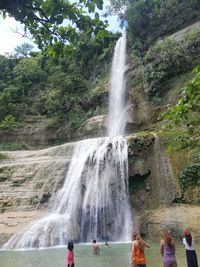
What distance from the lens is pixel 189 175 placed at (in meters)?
18.3

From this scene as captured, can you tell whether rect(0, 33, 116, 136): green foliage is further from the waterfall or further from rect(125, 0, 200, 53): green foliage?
rect(125, 0, 200, 53): green foliage

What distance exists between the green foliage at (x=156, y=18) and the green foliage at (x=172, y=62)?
445 centimetres

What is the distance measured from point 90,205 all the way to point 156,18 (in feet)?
69.0

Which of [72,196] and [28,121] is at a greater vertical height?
[28,121]

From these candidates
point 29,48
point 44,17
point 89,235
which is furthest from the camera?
point 29,48

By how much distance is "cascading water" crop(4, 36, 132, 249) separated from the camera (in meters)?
17.6

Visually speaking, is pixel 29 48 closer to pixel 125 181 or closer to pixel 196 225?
pixel 125 181

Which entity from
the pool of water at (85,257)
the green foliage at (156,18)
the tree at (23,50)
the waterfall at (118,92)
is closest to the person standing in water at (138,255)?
the pool of water at (85,257)

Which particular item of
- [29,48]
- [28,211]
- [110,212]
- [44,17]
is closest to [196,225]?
[110,212]

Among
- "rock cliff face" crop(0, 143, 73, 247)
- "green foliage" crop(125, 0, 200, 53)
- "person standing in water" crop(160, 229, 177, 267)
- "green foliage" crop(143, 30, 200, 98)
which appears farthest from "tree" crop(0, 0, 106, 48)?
"green foliage" crop(125, 0, 200, 53)

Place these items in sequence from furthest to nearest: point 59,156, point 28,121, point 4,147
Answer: point 28,121, point 4,147, point 59,156

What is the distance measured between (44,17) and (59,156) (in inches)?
807

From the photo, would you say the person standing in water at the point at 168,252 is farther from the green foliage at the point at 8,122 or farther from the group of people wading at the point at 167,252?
the green foliage at the point at 8,122

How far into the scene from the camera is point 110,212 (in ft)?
63.0
